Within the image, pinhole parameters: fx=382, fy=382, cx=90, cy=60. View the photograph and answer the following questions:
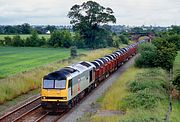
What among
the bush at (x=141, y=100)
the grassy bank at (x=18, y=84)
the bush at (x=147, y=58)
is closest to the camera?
the bush at (x=141, y=100)

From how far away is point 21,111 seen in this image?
91.2 feet

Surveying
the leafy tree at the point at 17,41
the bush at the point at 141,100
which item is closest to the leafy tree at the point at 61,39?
the leafy tree at the point at 17,41

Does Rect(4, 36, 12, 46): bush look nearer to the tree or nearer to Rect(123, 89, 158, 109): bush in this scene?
the tree

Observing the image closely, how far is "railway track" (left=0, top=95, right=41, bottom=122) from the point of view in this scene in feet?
83.4

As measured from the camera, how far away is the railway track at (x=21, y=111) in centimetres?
2543

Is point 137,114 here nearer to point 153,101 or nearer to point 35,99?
point 153,101

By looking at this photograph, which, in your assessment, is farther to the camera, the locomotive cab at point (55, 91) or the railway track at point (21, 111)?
the locomotive cab at point (55, 91)

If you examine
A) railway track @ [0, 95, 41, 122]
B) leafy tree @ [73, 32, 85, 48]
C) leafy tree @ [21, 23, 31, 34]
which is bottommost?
railway track @ [0, 95, 41, 122]

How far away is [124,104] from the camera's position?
2714 centimetres

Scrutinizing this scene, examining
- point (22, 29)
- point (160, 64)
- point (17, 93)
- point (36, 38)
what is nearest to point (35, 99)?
point (17, 93)

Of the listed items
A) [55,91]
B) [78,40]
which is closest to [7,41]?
[78,40]

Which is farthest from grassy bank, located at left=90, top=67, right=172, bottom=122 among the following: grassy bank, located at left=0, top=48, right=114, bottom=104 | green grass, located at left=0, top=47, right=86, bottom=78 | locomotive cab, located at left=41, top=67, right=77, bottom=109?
green grass, located at left=0, top=47, right=86, bottom=78

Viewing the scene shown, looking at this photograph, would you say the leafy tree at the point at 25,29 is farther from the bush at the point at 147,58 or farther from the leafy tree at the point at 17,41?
the bush at the point at 147,58

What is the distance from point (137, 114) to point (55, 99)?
6.78 meters
